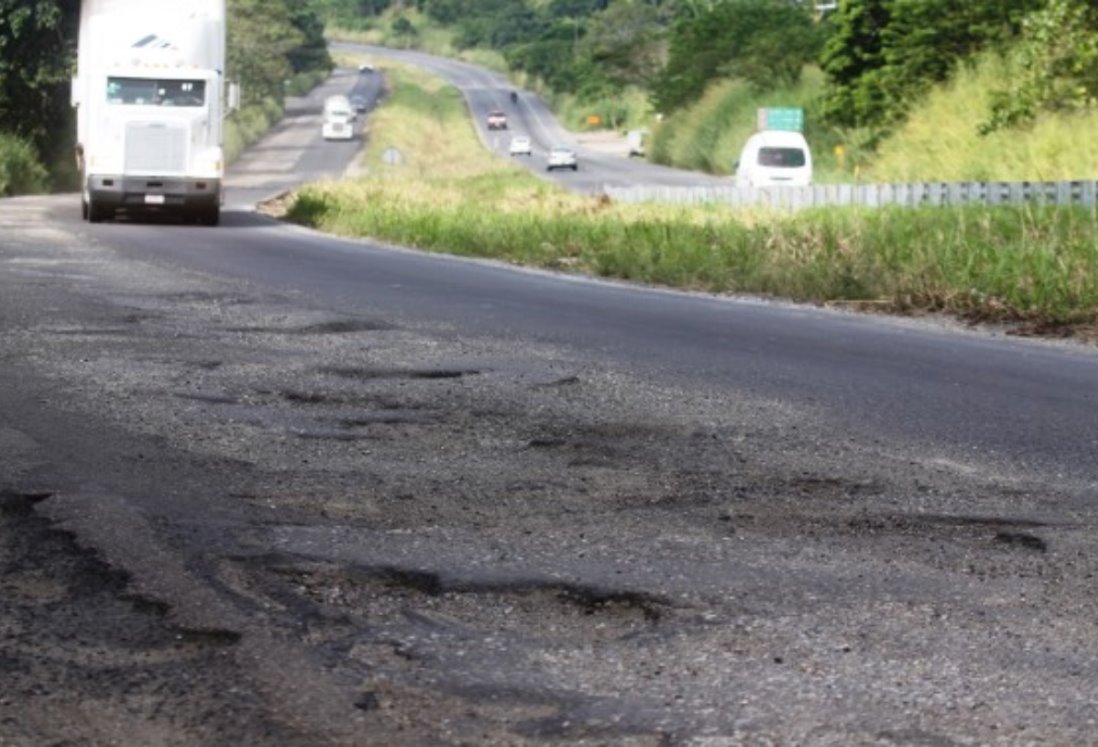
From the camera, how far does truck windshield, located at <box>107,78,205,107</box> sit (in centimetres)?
3947

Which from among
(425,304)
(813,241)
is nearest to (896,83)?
(813,241)

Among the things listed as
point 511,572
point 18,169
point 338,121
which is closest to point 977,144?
point 18,169

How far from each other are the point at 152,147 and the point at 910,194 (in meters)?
13.8

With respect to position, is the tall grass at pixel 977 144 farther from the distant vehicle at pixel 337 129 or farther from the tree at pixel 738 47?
the distant vehicle at pixel 337 129

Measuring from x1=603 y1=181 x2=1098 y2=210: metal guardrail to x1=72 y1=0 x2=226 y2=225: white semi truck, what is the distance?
294 inches

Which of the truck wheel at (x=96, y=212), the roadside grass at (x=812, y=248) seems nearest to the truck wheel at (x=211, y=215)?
the truck wheel at (x=96, y=212)

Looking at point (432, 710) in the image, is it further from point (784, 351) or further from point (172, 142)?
point (172, 142)

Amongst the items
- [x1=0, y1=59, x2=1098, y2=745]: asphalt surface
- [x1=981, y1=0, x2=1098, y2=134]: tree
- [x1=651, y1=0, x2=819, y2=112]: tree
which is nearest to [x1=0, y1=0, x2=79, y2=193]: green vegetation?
[x1=981, y1=0, x2=1098, y2=134]: tree

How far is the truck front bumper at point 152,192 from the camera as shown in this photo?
39.3 meters

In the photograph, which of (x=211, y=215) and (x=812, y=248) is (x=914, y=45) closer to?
(x=211, y=215)

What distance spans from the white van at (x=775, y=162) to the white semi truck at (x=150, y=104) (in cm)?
1848

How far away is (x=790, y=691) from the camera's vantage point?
519cm

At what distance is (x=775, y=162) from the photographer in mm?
55500

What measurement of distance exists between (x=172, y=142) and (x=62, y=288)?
2173 centimetres
